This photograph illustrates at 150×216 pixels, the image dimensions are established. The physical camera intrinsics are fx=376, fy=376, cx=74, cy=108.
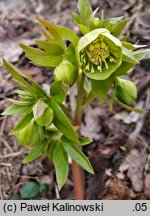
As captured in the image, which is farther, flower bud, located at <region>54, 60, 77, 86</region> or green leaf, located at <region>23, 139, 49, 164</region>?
green leaf, located at <region>23, 139, 49, 164</region>

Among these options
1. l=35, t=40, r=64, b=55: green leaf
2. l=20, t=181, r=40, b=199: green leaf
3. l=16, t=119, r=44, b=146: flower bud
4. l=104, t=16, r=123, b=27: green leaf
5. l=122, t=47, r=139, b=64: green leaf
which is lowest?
l=20, t=181, r=40, b=199: green leaf

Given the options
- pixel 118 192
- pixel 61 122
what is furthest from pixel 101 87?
pixel 118 192

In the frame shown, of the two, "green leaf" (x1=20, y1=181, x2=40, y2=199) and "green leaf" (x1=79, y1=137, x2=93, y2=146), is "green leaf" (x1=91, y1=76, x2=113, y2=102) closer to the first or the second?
"green leaf" (x1=79, y1=137, x2=93, y2=146)

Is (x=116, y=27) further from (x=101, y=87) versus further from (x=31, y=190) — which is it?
(x=31, y=190)

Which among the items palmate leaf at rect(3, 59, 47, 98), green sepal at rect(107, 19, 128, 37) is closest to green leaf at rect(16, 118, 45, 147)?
palmate leaf at rect(3, 59, 47, 98)

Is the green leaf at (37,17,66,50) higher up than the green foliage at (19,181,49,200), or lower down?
higher up

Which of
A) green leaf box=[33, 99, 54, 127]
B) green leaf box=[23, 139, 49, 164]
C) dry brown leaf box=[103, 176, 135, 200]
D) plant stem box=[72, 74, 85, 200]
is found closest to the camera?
green leaf box=[33, 99, 54, 127]

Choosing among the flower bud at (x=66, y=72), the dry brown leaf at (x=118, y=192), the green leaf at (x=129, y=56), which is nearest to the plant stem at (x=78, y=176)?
the dry brown leaf at (x=118, y=192)
